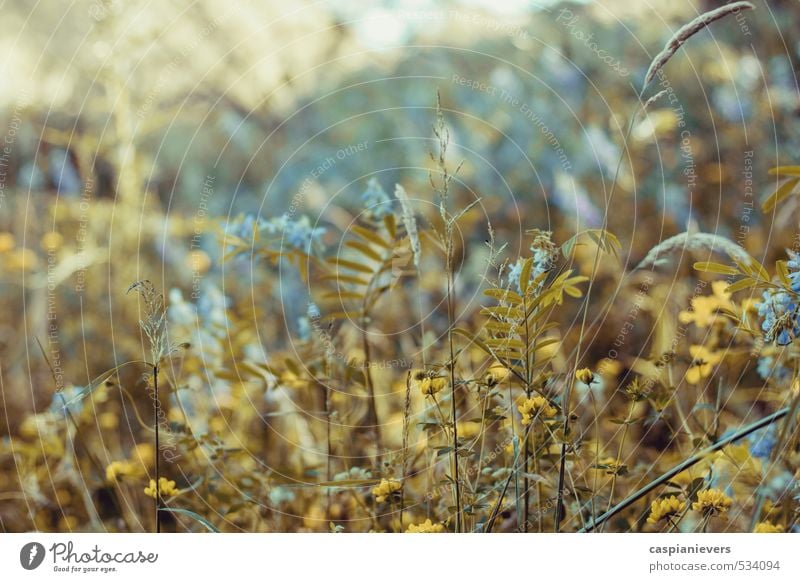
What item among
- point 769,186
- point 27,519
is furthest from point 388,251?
point 769,186

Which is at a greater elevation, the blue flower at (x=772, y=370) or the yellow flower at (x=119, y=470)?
the blue flower at (x=772, y=370)

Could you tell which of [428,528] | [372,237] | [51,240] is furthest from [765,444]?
[51,240]

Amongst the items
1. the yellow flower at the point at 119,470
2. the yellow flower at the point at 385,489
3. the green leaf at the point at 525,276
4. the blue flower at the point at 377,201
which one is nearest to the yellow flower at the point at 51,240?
the yellow flower at the point at 119,470

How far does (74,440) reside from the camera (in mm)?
1500

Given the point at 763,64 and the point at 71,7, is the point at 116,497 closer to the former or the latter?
the point at 71,7

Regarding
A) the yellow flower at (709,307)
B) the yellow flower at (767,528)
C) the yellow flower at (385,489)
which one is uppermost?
the yellow flower at (709,307)

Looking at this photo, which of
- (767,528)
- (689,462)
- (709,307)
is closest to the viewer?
(689,462)

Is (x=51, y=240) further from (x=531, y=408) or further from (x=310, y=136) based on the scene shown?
(x=531, y=408)

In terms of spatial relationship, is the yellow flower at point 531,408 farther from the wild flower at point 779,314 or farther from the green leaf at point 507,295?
the wild flower at point 779,314

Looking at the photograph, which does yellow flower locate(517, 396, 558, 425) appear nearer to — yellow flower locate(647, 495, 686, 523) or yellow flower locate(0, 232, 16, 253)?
yellow flower locate(647, 495, 686, 523)

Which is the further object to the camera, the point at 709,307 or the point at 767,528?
the point at 709,307

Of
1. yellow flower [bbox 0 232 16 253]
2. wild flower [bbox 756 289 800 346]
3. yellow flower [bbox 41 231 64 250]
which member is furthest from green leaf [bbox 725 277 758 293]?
yellow flower [bbox 0 232 16 253]

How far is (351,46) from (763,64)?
35.8 inches
